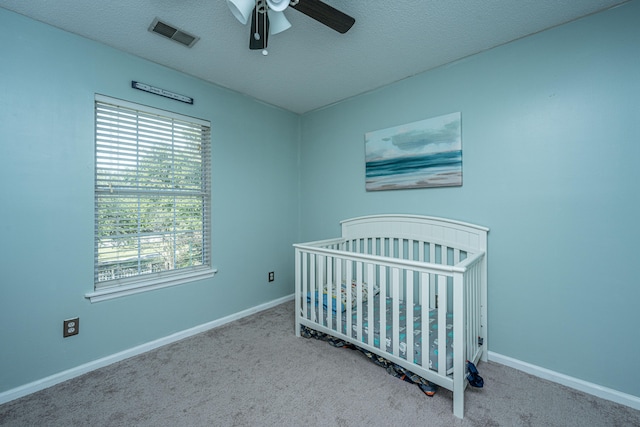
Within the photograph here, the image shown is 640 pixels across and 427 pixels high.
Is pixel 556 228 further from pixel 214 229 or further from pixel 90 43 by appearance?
pixel 90 43

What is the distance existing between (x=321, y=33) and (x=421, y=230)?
1.68 meters

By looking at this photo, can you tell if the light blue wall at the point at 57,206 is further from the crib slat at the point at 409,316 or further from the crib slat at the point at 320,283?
the crib slat at the point at 409,316

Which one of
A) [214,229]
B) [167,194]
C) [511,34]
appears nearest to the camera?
[511,34]

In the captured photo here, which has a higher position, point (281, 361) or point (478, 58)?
point (478, 58)

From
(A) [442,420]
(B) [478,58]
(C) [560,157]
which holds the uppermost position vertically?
(B) [478,58]

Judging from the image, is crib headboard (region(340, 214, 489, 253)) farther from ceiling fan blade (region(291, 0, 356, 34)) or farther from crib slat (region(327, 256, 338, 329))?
ceiling fan blade (region(291, 0, 356, 34))

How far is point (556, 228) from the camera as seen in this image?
1.77 meters

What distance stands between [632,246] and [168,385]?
115 inches

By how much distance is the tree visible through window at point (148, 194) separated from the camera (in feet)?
6.53

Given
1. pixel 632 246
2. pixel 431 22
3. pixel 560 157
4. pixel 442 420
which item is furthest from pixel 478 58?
pixel 442 420

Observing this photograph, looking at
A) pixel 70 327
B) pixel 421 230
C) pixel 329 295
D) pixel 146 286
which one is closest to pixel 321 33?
pixel 421 230

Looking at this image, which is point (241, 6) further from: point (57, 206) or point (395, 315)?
point (395, 315)

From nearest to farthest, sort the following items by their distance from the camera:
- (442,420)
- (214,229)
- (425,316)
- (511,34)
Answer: (442,420)
(425,316)
(511,34)
(214,229)

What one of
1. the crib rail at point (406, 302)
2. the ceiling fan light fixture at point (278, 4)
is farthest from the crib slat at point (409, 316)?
the ceiling fan light fixture at point (278, 4)
